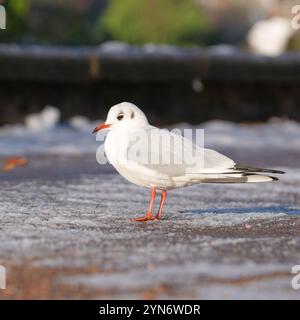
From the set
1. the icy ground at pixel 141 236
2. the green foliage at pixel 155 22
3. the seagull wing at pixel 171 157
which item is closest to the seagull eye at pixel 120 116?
the seagull wing at pixel 171 157

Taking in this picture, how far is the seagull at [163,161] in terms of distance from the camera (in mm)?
5961

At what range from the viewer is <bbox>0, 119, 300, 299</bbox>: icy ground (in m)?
4.43

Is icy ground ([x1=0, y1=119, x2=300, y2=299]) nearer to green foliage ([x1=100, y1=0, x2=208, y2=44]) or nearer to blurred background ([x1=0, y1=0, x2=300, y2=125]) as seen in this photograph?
blurred background ([x1=0, y1=0, x2=300, y2=125])

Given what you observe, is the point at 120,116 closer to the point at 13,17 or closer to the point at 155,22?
the point at 13,17

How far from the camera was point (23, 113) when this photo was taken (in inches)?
495

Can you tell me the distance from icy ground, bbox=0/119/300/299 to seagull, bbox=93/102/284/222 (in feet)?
0.91

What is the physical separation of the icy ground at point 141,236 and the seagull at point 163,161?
10.9 inches

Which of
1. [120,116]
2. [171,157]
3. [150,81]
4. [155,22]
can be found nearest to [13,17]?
[150,81]

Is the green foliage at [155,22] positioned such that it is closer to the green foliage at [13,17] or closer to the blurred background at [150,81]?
the green foliage at [13,17]

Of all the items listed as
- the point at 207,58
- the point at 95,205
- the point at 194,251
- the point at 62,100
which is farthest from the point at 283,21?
the point at 194,251

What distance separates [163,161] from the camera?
597cm

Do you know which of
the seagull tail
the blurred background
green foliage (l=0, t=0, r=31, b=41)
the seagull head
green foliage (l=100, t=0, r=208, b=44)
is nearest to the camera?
the seagull tail

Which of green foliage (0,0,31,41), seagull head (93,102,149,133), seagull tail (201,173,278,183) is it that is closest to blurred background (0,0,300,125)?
green foliage (0,0,31,41)

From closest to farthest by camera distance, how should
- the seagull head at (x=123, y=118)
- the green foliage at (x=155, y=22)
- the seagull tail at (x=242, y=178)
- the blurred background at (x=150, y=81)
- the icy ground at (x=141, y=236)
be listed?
the icy ground at (x=141, y=236), the seagull tail at (x=242, y=178), the seagull head at (x=123, y=118), the blurred background at (x=150, y=81), the green foliage at (x=155, y=22)
